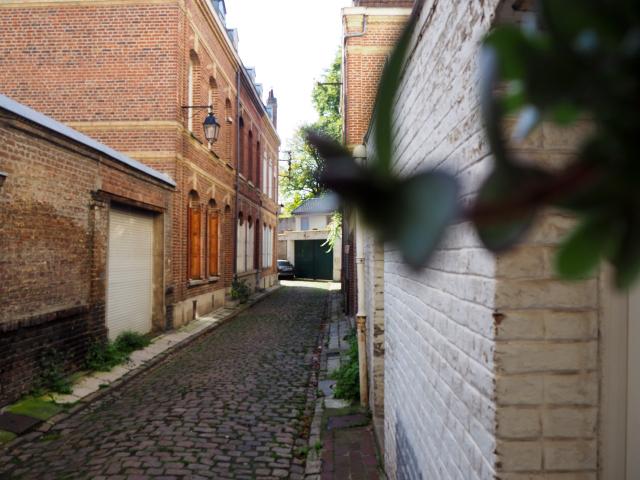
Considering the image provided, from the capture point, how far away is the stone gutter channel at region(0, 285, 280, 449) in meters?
5.79

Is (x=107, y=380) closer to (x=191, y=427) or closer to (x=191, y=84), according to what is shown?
(x=191, y=427)

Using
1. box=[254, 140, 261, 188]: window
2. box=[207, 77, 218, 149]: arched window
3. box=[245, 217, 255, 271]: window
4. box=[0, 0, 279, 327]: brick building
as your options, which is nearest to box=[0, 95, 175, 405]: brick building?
box=[0, 0, 279, 327]: brick building

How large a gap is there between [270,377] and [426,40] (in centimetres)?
665

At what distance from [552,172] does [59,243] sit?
8.25m

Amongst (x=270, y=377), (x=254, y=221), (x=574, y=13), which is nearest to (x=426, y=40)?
(x=574, y=13)

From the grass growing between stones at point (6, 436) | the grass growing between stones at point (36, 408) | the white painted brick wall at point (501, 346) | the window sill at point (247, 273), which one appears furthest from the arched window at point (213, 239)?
the white painted brick wall at point (501, 346)

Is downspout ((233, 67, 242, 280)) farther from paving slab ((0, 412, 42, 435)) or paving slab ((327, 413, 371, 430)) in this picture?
paving slab ((327, 413, 371, 430))

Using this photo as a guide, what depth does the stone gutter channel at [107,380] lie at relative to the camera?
19.0ft

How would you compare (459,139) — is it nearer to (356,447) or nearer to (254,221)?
(356,447)

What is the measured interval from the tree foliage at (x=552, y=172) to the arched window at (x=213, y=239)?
53.3 ft

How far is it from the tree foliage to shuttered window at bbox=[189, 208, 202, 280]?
1426 cm

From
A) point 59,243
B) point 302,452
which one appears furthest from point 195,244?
point 302,452

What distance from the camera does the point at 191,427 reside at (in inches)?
231

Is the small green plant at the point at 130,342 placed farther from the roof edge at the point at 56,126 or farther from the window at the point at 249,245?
the window at the point at 249,245
